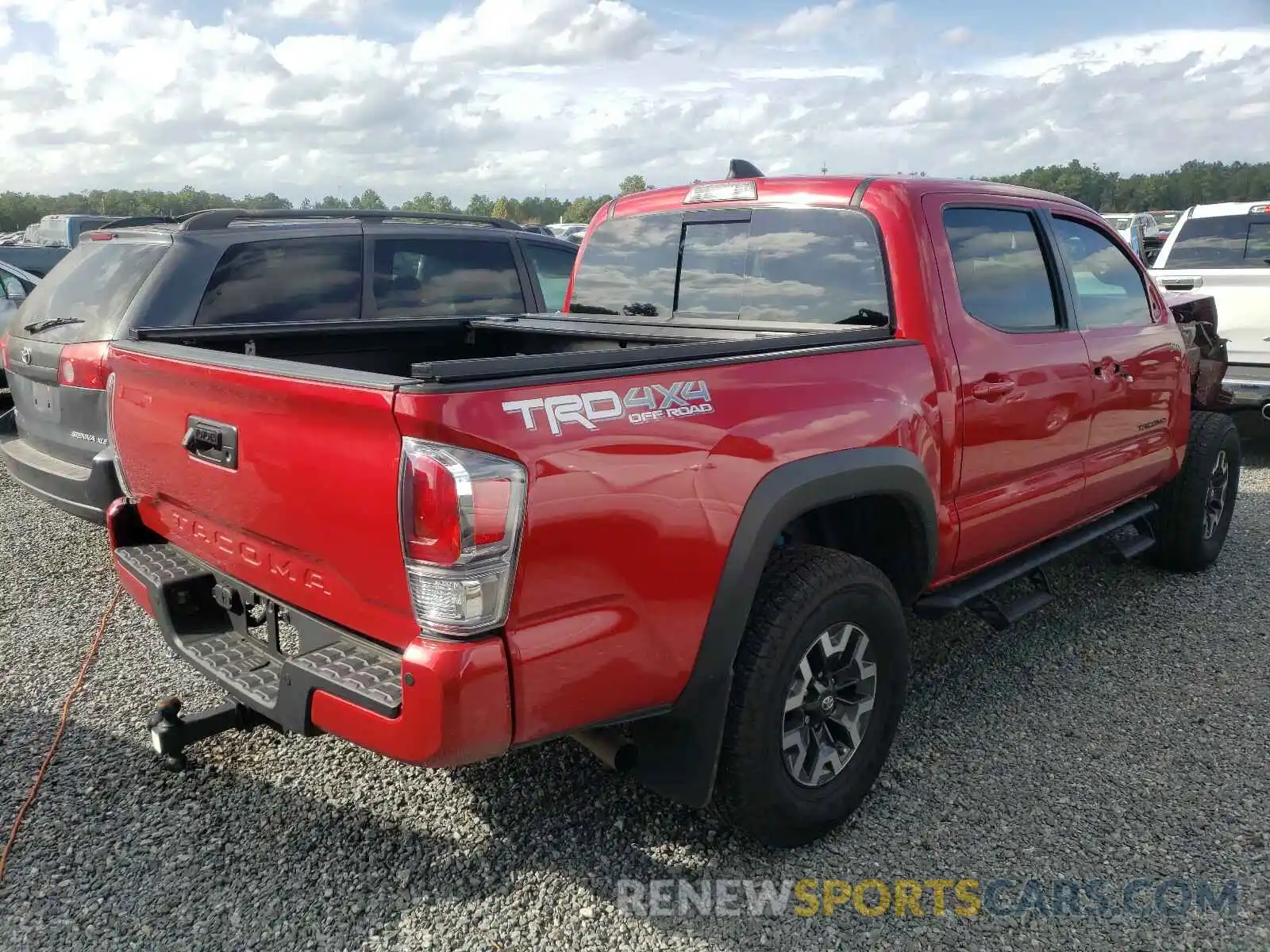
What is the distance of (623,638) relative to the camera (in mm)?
2234

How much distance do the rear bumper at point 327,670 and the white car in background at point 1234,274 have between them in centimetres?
682

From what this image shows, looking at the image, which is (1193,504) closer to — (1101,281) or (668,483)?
(1101,281)

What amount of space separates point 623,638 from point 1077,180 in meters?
53.0

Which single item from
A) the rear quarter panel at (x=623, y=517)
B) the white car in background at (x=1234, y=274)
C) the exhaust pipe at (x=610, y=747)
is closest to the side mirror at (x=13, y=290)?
the exhaust pipe at (x=610, y=747)

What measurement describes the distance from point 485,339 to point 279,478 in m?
1.93

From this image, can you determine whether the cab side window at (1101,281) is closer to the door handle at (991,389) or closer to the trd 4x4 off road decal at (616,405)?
the door handle at (991,389)

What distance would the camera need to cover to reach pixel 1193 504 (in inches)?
190

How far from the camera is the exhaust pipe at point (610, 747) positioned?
248 centimetres

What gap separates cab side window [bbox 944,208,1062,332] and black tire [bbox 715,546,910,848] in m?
1.16

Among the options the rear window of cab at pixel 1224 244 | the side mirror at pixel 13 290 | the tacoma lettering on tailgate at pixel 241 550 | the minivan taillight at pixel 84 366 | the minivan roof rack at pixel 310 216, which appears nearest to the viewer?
the tacoma lettering on tailgate at pixel 241 550

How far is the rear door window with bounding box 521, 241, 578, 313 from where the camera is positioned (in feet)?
21.4

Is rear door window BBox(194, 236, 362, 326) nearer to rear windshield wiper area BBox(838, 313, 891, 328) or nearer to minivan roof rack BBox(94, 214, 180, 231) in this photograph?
minivan roof rack BBox(94, 214, 180, 231)

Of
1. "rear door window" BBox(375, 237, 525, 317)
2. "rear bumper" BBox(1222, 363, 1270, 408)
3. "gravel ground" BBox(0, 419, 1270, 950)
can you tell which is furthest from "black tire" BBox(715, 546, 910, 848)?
"rear bumper" BBox(1222, 363, 1270, 408)

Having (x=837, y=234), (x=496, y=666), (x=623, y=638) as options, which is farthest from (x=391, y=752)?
(x=837, y=234)
